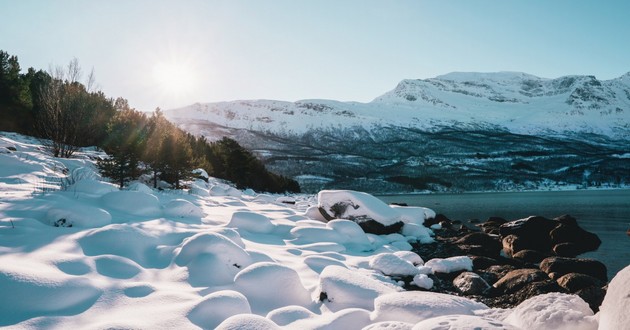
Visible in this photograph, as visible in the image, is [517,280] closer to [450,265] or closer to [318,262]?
[450,265]

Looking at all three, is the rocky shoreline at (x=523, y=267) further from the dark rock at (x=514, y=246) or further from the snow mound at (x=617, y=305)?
the snow mound at (x=617, y=305)

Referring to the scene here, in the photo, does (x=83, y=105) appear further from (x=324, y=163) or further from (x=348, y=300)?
(x=324, y=163)

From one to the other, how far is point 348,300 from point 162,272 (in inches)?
127

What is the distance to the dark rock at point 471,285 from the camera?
8.88 metres

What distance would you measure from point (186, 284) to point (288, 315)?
182cm

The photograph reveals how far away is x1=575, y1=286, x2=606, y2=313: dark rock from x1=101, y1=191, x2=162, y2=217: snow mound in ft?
34.4

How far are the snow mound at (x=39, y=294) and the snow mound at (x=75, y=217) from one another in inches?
100

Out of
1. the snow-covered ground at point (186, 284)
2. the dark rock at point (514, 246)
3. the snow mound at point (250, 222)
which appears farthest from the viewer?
the dark rock at point (514, 246)

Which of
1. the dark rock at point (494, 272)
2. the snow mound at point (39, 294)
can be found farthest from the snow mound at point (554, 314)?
the snow mound at point (39, 294)

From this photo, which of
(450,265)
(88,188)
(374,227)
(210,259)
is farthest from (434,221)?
(210,259)

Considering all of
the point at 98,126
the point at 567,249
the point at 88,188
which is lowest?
the point at 567,249

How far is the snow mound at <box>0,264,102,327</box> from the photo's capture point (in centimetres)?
386

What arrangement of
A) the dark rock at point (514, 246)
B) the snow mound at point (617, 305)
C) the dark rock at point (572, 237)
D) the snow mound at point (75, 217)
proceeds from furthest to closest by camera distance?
the dark rock at point (572, 237), the dark rock at point (514, 246), the snow mound at point (75, 217), the snow mound at point (617, 305)

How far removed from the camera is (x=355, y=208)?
16828 mm
